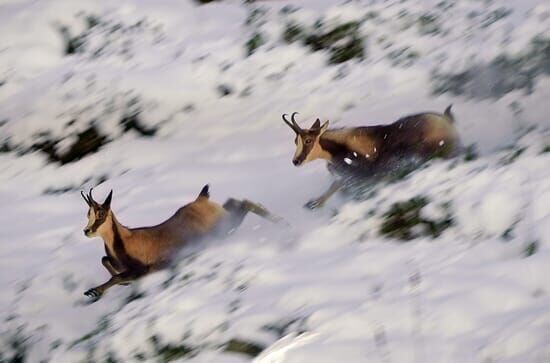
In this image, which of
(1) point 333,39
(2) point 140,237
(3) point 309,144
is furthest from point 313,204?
(1) point 333,39

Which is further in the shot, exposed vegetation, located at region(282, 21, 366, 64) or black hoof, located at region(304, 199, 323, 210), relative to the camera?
exposed vegetation, located at region(282, 21, 366, 64)

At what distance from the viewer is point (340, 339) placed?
11.9 ft

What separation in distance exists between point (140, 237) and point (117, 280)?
0.20m

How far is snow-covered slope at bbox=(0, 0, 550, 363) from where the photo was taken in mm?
3748

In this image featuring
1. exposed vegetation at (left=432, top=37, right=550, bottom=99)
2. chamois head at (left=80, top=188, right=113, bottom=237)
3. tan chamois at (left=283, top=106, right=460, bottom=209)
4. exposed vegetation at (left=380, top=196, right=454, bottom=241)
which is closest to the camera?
exposed vegetation at (left=380, top=196, right=454, bottom=241)

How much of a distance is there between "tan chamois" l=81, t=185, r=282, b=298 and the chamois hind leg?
0.04 meters

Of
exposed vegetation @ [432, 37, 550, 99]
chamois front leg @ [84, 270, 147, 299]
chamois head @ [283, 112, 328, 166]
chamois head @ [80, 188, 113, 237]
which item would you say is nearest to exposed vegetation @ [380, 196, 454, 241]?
chamois head @ [283, 112, 328, 166]

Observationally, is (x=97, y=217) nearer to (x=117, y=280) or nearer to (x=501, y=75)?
(x=117, y=280)

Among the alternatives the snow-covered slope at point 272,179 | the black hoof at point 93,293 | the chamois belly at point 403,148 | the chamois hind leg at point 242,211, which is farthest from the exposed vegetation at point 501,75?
the black hoof at point 93,293

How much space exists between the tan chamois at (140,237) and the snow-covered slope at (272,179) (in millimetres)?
59

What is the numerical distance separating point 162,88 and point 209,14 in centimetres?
100

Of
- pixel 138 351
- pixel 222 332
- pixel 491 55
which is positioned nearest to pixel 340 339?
pixel 222 332

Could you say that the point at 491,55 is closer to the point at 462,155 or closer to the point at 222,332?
the point at 462,155

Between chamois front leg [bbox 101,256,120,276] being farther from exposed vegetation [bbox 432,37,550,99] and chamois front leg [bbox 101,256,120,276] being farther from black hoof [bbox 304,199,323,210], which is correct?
exposed vegetation [bbox 432,37,550,99]
